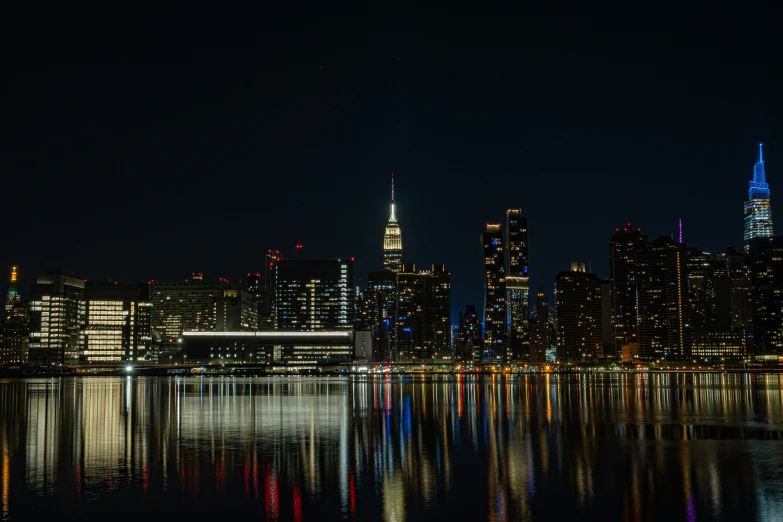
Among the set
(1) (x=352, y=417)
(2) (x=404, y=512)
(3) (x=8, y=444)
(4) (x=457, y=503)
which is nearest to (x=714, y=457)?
(4) (x=457, y=503)

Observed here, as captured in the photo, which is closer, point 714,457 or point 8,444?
point 714,457

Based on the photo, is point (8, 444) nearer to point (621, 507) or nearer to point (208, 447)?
point (208, 447)

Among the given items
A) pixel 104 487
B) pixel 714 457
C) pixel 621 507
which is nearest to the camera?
pixel 621 507

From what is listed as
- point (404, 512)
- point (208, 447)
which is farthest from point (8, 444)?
point (404, 512)

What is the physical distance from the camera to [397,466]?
3566cm

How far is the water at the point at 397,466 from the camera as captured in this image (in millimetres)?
26922

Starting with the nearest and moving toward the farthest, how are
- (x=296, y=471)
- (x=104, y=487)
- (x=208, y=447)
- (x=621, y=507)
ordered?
(x=621, y=507) → (x=104, y=487) → (x=296, y=471) → (x=208, y=447)

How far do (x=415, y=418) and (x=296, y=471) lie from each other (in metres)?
28.5

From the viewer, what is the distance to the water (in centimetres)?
2692

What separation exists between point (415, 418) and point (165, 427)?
18.6 m

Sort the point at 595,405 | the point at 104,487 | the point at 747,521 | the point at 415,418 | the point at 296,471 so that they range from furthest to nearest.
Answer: the point at 595,405 → the point at 415,418 → the point at 296,471 → the point at 104,487 → the point at 747,521

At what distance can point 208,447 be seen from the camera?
42000 millimetres

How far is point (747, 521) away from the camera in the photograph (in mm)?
24625

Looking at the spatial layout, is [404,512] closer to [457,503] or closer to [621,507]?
[457,503]
